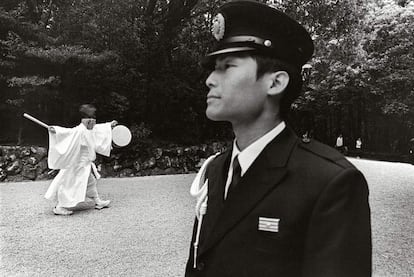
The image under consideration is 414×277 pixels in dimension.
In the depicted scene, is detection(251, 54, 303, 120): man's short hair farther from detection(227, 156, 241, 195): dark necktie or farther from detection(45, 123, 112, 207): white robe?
detection(45, 123, 112, 207): white robe

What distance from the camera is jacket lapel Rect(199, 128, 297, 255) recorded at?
3.65 ft

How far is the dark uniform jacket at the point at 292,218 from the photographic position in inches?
38.0

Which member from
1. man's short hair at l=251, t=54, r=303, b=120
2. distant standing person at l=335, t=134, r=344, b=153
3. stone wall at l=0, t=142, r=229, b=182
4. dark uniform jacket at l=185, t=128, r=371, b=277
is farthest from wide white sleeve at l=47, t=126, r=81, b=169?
distant standing person at l=335, t=134, r=344, b=153

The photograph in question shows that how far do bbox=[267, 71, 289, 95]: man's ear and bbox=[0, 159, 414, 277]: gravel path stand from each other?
2.75 m

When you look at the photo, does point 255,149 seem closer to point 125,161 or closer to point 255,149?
point 255,149

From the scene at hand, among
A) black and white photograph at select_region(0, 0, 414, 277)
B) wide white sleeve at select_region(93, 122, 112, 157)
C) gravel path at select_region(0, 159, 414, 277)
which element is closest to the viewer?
black and white photograph at select_region(0, 0, 414, 277)

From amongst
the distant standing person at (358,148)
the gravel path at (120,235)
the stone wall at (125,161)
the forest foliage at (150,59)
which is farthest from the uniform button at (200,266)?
the distant standing person at (358,148)

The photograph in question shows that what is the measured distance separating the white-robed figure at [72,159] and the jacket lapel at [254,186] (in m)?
5.18

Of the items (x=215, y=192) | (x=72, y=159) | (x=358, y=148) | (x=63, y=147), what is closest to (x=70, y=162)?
(x=72, y=159)

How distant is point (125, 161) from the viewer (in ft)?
36.7

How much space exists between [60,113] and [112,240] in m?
7.23

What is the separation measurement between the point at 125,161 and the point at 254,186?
10.4 m

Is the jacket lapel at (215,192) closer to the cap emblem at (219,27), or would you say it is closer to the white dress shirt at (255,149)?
the white dress shirt at (255,149)

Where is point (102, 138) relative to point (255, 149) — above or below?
below
